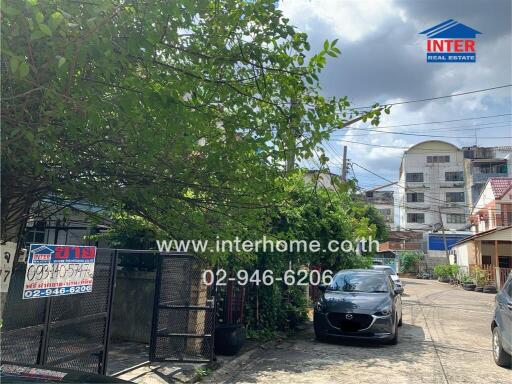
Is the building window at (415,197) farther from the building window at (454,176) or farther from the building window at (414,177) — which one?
the building window at (454,176)

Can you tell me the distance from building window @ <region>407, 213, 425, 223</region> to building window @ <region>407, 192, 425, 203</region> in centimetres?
204

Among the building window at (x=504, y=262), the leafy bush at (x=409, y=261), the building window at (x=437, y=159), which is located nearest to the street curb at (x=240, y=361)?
the building window at (x=504, y=262)

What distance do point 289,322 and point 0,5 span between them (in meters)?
9.72

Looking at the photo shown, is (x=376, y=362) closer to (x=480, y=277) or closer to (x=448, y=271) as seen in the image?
(x=480, y=277)

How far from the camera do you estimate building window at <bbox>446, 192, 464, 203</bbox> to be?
188 ft

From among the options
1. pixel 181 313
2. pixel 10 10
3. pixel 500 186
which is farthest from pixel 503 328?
pixel 500 186

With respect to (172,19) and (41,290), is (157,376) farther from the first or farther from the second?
(172,19)

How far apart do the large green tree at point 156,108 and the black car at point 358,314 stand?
17.0 feet

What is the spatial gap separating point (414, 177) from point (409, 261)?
1603 cm

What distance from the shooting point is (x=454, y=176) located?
5716cm

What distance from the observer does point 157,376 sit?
601 centimetres

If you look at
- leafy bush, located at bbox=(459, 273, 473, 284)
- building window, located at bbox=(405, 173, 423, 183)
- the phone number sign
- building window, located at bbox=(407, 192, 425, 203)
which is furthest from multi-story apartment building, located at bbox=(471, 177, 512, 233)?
the phone number sign

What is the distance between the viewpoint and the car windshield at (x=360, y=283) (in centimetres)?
981

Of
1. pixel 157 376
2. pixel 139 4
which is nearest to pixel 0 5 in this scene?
pixel 139 4
